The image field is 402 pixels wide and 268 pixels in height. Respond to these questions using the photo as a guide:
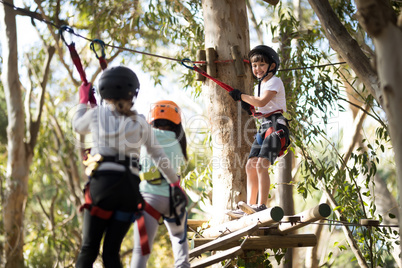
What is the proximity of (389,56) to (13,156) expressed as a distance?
29.0ft

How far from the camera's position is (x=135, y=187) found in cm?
305

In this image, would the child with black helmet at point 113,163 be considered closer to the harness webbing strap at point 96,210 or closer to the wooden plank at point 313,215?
the harness webbing strap at point 96,210

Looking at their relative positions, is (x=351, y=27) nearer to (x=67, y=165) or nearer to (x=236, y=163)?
(x=236, y=163)

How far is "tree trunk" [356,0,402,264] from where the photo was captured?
255cm

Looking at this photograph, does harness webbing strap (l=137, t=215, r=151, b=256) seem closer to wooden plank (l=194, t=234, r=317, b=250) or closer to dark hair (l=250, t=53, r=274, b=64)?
wooden plank (l=194, t=234, r=317, b=250)

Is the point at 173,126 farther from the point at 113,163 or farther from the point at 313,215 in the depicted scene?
the point at 313,215

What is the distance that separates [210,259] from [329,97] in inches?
151

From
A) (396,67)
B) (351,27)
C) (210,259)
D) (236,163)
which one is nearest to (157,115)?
(210,259)

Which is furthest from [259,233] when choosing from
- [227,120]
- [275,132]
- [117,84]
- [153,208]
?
[117,84]

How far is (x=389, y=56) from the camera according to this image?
2.59m

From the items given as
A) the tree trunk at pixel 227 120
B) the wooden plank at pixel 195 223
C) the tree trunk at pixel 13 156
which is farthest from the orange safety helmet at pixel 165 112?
the tree trunk at pixel 13 156

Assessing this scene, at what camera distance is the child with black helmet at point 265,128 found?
4516 millimetres

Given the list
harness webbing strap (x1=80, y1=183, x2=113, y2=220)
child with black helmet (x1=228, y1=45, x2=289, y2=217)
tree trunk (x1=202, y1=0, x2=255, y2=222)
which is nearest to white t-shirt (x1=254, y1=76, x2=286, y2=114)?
child with black helmet (x1=228, y1=45, x2=289, y2=217)

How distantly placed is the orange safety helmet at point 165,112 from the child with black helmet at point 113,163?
0.99 ft
